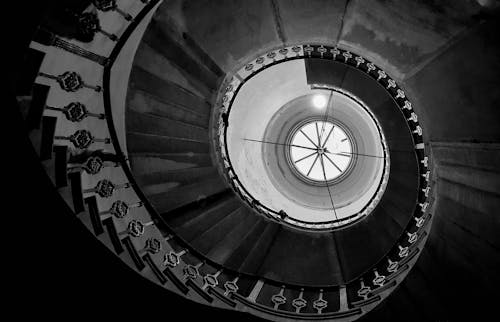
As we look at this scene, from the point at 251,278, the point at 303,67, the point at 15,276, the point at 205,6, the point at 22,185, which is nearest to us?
the point at 22,185

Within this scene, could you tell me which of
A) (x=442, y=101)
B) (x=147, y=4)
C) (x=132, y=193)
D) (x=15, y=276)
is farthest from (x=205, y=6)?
(x=15, y=276)

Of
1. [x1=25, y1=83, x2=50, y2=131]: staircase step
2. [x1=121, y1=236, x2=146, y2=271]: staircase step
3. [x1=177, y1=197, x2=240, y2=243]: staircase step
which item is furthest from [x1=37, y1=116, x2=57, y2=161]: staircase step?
[x1=177, y1=197, x2=240, y2=243]: staircase step

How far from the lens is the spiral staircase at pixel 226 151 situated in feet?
14.7

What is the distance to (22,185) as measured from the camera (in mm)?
3854

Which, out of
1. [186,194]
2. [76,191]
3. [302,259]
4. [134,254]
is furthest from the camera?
[302,259]

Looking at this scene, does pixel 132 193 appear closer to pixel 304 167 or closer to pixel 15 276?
pixel 15 276

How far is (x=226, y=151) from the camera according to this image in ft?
26.4

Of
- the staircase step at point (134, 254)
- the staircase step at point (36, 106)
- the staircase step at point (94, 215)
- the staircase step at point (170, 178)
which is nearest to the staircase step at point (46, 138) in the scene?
the staircase step at point (36, 106)

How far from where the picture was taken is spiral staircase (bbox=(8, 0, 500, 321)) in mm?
4477

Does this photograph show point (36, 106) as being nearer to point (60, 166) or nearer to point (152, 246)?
point (60, 166)

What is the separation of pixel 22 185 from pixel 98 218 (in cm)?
94

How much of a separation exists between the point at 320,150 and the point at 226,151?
524 cm

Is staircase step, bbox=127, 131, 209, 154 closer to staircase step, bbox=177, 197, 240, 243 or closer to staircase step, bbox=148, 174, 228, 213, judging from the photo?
staircase step, bbox=148, 174, 228, 213

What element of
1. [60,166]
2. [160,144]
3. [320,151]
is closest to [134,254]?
[60,166]
